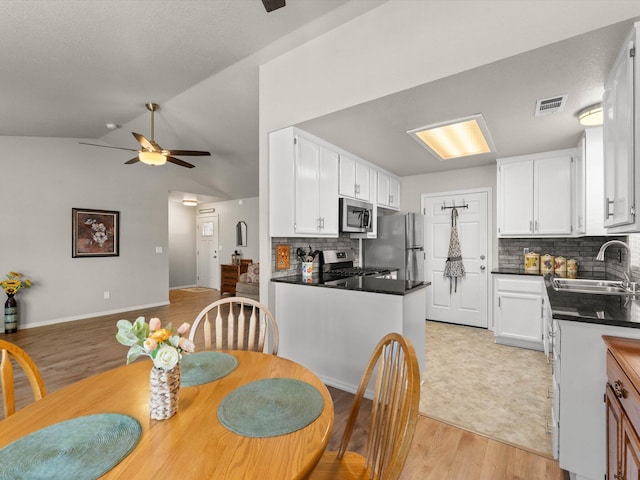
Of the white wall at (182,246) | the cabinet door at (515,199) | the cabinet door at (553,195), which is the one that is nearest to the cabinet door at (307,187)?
the cabinet door at (515,199)

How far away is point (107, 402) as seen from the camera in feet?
3.56

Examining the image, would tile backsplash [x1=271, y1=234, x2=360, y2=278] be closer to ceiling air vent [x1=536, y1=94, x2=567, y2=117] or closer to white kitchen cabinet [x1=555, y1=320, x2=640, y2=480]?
white kitchen cabinet [x1=555, y1=320, x2=640, y2=480]

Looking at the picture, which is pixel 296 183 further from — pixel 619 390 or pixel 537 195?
pixel 537 195

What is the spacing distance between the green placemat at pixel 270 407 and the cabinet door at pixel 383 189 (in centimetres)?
350

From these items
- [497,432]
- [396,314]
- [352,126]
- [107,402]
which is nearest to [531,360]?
[497,432]

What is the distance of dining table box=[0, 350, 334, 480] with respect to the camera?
786 mm

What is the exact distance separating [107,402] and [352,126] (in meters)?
2.54

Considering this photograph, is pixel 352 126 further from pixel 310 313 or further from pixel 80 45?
pixel 80 45

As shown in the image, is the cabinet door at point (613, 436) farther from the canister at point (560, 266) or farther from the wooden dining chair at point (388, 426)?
the canister at point (560, 266)

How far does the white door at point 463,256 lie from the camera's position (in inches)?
175

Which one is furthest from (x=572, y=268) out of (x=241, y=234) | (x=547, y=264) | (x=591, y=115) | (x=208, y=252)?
(x=208, y=252)

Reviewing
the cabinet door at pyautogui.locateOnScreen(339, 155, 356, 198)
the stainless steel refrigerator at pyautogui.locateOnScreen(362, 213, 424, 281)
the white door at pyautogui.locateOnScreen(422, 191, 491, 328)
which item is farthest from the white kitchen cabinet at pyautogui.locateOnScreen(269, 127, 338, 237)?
the white door at pyautogui.locateOnScreen(422, 191, 491, 328)

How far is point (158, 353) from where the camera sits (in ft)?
3.10

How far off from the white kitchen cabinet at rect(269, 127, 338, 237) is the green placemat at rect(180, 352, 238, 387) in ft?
4.96
